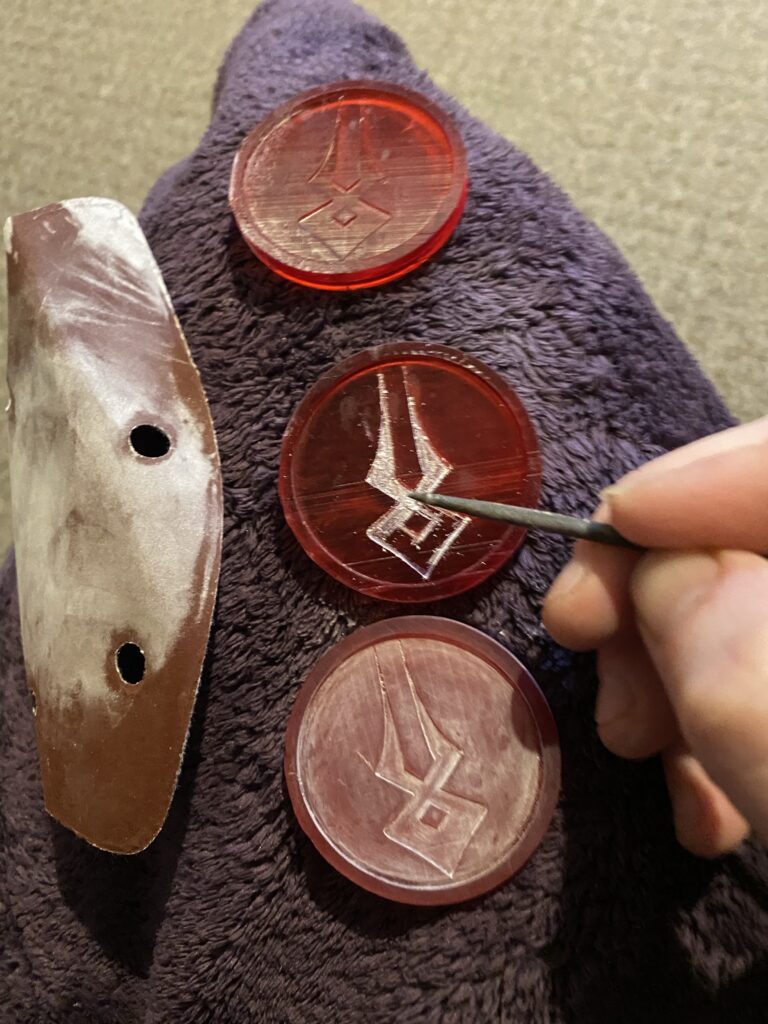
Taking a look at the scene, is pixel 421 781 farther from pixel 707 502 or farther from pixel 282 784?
pixel 707 502

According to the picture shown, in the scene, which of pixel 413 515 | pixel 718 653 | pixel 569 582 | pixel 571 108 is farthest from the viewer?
pixel 571 108

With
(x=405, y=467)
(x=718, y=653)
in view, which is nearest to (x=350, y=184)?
(x=405, y=467)

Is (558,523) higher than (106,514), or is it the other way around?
(558,523)

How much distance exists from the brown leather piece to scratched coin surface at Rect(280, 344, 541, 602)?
0.23 feet

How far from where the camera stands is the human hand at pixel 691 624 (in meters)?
0.33

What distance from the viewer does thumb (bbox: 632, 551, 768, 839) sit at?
324 millimetres

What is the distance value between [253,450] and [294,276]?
0.13 m

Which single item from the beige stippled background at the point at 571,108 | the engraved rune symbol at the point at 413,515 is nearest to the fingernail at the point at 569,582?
the engraved rune symbol at the point at 413,515

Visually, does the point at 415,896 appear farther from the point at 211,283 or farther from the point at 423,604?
the point at 211,283

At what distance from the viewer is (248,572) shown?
584 mm

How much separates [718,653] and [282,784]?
0.30 meters

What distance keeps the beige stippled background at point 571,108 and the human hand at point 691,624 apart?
0.49 meters

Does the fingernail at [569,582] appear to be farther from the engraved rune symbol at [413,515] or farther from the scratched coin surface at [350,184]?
the scratched coin surface at [350,184]

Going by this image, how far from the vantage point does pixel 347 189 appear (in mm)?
659
